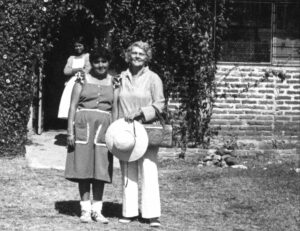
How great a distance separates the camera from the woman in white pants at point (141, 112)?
712 cm

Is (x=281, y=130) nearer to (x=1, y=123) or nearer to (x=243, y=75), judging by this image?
(x=243, y=75)

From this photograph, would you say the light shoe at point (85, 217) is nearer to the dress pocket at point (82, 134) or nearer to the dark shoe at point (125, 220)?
the dark shoe at point (125, 220)

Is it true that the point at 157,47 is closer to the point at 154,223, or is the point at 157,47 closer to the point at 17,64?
the point at 17,64

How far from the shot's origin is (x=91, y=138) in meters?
7.20

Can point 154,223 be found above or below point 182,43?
below

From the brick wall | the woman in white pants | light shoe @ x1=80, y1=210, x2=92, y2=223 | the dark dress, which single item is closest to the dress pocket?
the dark dress

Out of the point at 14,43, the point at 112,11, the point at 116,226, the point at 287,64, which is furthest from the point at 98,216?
the point at 287,64

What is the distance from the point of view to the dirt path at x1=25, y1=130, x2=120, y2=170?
10.4 meters

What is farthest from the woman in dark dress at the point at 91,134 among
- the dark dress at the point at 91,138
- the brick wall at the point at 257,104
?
the brick wall at the point at 257,104

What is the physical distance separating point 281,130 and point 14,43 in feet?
15.3

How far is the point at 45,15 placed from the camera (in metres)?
11.3

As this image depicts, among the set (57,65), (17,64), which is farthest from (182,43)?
(57,65)

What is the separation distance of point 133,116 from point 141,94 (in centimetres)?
23

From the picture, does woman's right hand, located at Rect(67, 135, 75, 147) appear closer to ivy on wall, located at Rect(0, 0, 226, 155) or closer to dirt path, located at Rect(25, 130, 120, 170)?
dirt path, located at Rect(25, 130, 120, 170)
